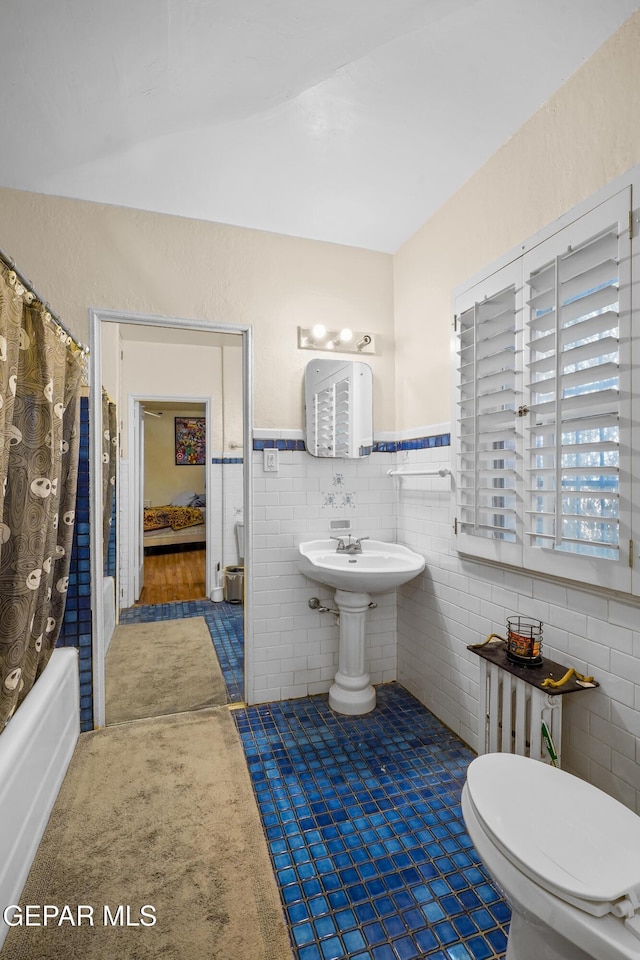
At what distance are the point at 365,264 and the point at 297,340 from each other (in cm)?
64

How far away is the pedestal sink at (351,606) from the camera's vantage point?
92.4 inches

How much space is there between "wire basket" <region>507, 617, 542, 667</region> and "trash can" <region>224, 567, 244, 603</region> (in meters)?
2.91

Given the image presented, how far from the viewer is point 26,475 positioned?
5.10 feet

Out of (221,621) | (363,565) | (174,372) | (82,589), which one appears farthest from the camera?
(174,372)

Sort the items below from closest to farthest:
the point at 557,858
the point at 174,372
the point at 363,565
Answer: the point at 557,858, the point at 363,565, the point at 174,372

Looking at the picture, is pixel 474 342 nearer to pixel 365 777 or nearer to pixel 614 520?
pixel 614 520

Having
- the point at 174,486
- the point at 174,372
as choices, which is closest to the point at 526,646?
the point at 174,372

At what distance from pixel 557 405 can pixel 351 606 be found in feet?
4.67

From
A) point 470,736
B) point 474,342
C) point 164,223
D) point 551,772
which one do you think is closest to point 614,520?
point 551,772

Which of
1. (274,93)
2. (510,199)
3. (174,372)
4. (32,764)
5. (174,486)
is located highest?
(274,93)

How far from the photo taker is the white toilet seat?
886 millimetres

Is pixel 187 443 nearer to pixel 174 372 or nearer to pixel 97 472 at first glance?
pixel 174 372

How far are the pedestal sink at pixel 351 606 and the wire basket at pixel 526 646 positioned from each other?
2.11 feet

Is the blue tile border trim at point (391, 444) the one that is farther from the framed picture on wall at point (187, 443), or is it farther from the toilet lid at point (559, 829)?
the framed picture on wall at point (187, 443)
